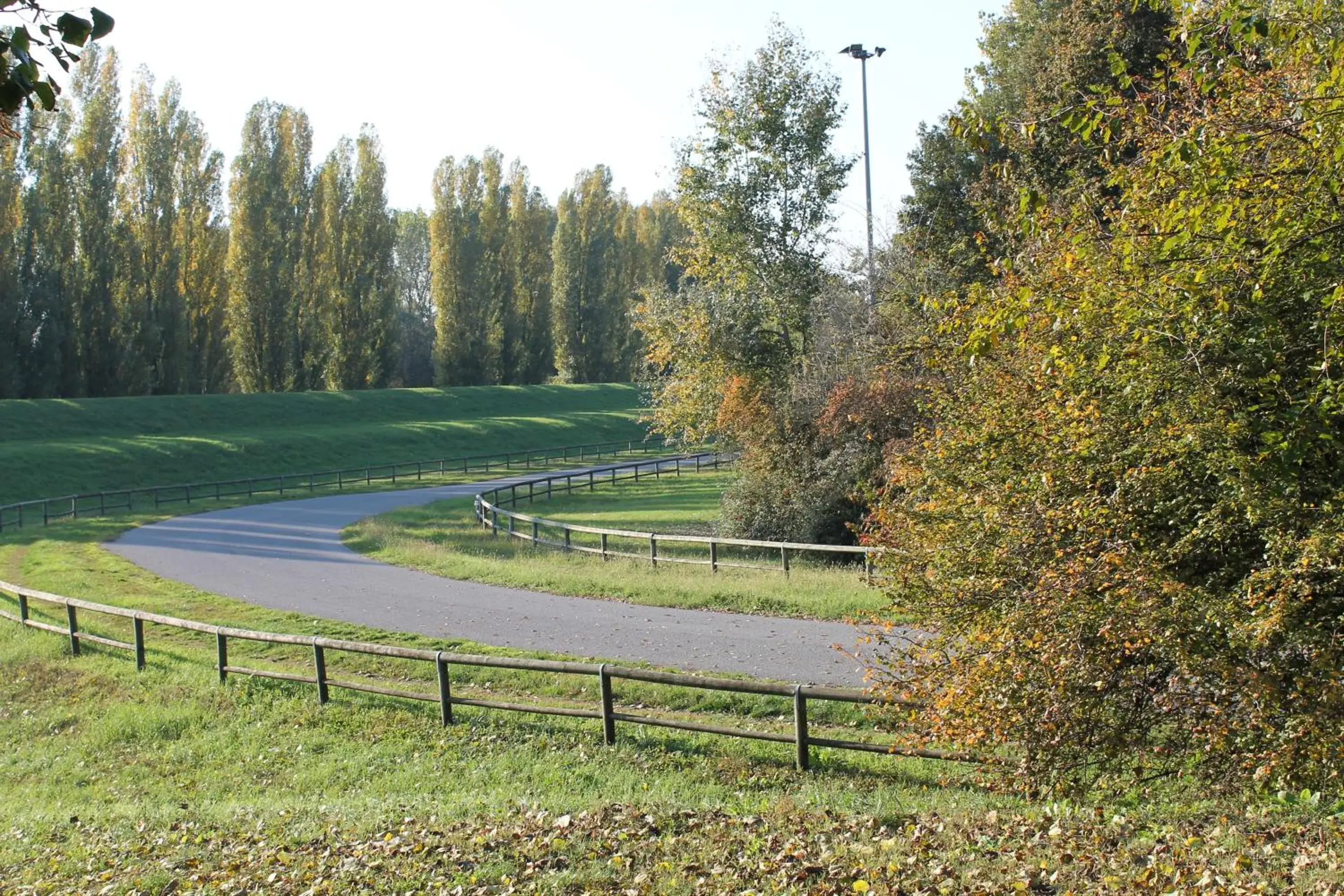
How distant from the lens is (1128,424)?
8.00 metres

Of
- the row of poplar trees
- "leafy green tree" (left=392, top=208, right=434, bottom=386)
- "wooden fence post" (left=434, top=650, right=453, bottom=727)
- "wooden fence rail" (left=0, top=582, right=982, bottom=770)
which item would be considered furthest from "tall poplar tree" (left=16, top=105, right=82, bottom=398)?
"wooden fence post" (left=434, top=650, right=453, bottom=727)

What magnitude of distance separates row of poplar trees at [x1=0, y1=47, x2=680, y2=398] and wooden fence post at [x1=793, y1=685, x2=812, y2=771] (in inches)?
917

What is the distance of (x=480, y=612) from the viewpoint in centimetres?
1775

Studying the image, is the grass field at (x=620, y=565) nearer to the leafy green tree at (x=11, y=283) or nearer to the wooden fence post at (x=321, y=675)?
the wooden fence post at (x=321, y=675)

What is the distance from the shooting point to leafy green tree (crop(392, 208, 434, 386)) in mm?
89375

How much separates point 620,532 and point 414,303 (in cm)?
9138

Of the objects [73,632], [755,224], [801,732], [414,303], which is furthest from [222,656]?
[414,303]

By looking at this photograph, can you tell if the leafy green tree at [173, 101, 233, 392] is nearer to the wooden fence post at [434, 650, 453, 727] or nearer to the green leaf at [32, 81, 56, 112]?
the wooden fence post at [434, 650, 453, 727]

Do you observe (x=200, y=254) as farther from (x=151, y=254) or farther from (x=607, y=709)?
(x=607, y=709)

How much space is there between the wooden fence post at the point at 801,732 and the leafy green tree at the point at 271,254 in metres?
58.7

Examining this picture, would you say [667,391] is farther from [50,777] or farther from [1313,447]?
[1313,447]

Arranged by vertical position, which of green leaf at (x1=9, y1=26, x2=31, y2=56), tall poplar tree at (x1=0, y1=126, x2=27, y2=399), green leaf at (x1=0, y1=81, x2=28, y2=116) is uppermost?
tall poplar tree at (x1=0, y1=126, x2=27, y2=399)

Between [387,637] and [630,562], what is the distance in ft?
23.4

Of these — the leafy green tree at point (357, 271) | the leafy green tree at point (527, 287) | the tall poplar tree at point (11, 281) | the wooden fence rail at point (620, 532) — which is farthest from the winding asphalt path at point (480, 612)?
the leafy green tree at point (527, 287)
